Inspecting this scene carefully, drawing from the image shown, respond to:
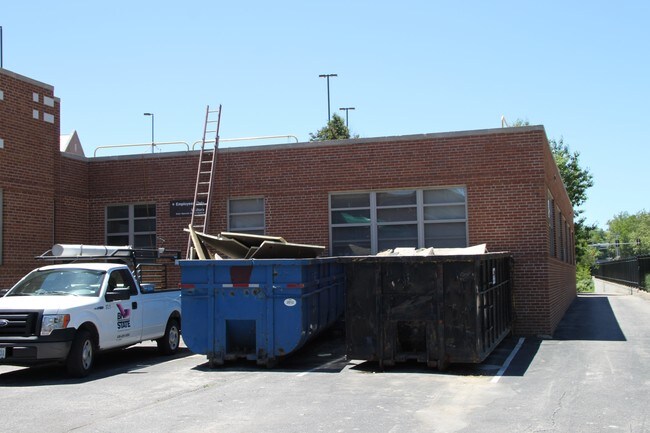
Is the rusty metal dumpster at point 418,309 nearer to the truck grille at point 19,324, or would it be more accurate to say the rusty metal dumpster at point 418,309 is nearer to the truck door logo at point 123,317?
the truck door logo at point 123,317

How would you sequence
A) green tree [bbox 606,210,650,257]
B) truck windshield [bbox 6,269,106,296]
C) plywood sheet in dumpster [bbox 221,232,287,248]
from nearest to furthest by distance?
1. truck windshield [bbox 6,269,106,296]
2. plywood sheet in dumpster [bbox 221,232,287,248]
3. green tree [bbox 606,210,650,257]

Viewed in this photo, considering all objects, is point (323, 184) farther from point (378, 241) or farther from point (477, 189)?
point (477, 189)

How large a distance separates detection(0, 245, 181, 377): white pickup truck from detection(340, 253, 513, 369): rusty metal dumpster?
3925mm

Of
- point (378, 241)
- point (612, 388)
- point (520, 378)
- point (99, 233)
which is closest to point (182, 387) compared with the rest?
point (520, 378)

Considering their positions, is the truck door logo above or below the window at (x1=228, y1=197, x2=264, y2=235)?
below

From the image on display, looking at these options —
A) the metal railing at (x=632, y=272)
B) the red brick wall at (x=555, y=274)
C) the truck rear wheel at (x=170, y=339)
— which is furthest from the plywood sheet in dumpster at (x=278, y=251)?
the metal railing at (x=632, y=272)

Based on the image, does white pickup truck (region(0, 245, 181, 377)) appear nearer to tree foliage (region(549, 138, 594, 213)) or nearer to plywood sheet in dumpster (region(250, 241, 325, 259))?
plywood sheet in dumpster (region(250, 241, 325, 259))

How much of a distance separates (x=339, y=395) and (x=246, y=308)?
2.91 metres

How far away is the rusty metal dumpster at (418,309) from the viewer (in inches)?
410

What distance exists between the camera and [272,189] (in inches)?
677

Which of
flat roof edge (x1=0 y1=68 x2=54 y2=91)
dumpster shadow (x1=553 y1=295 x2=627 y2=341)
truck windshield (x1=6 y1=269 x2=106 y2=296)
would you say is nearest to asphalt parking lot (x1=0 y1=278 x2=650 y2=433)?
truck windshield (x1=6 y1=269 x2=106 y2=296)

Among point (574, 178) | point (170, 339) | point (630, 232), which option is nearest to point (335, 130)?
point (574, 178)

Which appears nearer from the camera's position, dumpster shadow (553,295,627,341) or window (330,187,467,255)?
dumpster shadow (553,295,627,341)

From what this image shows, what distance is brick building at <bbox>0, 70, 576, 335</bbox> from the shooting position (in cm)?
1533
